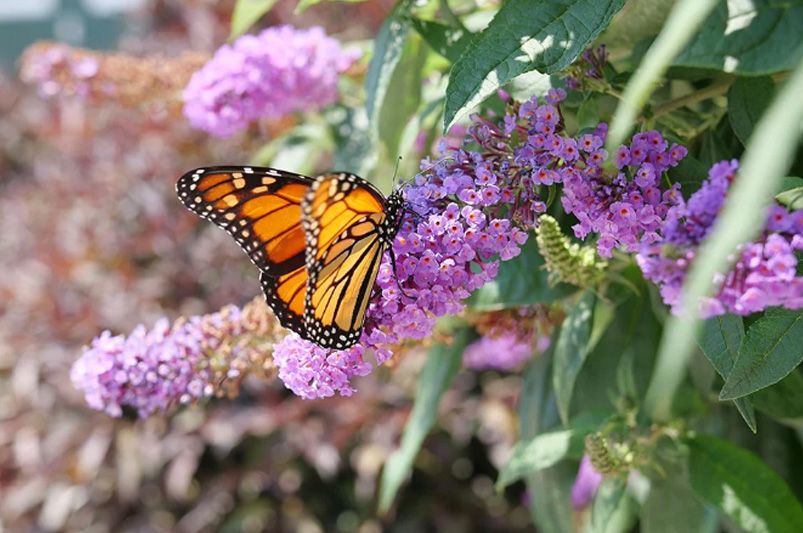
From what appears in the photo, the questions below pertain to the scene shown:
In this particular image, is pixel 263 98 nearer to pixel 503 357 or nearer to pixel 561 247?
pixel 561 247

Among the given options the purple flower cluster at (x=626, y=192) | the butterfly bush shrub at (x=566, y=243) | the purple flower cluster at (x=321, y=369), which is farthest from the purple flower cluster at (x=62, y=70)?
the purple flower cluster at (x=626, y=192)

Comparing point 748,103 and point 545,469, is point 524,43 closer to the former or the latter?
point 748,103

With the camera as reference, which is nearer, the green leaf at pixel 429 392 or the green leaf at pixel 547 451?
the green leaf at pixel 547 451

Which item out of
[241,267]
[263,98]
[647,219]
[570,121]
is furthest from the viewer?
[241,267]

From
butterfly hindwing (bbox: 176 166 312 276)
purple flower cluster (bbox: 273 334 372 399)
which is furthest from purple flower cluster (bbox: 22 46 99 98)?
purple flower cluster (bbox: 273 334 372 399)

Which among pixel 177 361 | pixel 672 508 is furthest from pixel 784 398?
pixel 177 361

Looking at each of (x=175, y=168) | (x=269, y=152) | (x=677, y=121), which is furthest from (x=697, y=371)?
(x=175, y=168)

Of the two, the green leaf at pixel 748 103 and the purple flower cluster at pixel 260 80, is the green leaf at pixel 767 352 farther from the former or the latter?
the purple flower cluster at pixel 260 80
